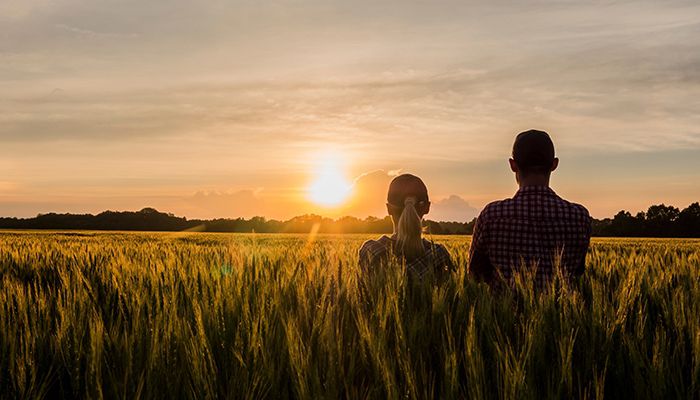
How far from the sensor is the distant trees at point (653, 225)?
4778cm

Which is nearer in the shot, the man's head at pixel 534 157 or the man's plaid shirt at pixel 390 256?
the man's head at pixel 534 157

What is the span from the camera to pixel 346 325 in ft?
8.43

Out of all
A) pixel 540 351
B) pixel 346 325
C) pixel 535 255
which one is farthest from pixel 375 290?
pixel 535 255

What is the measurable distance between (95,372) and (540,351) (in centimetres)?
154

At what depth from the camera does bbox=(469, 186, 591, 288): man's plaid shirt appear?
4.41 meters

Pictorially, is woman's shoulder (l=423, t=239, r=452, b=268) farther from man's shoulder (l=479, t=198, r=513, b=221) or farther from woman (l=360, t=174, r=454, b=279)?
man's shoulder (l=479, t=198, r=513, b=221)

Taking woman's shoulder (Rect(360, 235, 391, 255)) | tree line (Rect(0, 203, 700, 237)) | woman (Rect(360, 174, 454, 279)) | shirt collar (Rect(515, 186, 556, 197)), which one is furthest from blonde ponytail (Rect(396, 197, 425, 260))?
tree line (Rect(0, 203, 700, 237))

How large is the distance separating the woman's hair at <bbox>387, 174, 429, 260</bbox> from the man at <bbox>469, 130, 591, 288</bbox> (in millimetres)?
486

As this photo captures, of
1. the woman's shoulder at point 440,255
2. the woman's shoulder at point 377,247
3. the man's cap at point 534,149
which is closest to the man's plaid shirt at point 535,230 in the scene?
the man's cap at point 534,149

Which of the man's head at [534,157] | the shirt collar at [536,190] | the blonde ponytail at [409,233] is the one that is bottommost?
the blonde ponytail at [409,233]

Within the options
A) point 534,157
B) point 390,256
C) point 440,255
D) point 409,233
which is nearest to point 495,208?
point 534,157

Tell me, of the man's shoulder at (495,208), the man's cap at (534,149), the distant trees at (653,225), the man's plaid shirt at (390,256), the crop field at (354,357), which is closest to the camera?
the crop field at (354,357)

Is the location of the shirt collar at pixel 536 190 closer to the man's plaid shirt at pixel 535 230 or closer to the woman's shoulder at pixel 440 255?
the man's plaid shirt at pixel 535 230

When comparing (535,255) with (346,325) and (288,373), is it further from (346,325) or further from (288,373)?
(288,373)
